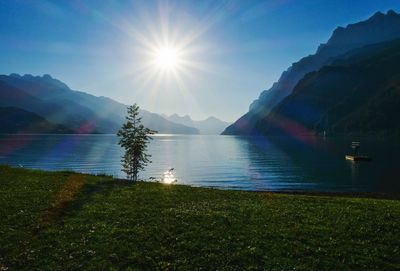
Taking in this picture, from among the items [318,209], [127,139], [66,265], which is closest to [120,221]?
[66,265]

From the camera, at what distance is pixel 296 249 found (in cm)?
1912

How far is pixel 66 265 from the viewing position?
1691 cm

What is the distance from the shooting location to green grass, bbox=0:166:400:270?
1756 centimetres

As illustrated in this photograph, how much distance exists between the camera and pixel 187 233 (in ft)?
69.3

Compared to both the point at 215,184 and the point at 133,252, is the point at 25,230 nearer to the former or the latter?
the point at 133,252

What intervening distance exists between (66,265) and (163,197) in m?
15.1

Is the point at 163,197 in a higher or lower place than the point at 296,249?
higher

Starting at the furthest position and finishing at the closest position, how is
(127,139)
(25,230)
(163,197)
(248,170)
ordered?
(248,170), (127,139), (163,197), (25,230)

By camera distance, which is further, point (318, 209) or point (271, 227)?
point (318, 209)

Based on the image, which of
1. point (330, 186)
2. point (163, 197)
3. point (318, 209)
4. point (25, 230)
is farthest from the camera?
point (330, 186)

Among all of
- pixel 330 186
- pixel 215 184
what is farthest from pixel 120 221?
pixel 330 186

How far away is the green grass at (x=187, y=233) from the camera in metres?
17.6

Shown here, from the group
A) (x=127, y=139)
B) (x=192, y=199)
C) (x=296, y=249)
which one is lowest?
(x=296, y=249)

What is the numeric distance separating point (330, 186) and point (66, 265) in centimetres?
8364
